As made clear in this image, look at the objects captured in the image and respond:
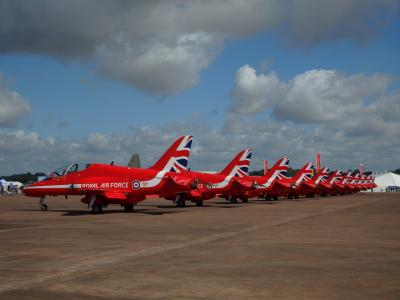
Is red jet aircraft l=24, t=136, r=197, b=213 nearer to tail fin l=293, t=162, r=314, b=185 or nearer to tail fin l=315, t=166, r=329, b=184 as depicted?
tail fin l=293, t=162, r=314, b=185

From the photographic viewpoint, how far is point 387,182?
156m

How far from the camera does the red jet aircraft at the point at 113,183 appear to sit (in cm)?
3045

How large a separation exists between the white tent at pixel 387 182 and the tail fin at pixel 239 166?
113 m

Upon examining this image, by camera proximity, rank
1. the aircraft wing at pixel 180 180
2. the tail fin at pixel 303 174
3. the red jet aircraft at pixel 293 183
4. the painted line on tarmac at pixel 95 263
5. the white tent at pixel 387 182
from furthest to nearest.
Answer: the white tent at pixel 387 182
the tail fin at pixel 303 174
the red jet aircraft at pixel 293 183
the aircraft wing at pixel 180 180
the painted line on tarmac at pixel 95 263

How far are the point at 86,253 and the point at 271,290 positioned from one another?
6069 mm

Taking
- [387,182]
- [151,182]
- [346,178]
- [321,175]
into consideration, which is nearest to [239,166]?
[151,182]

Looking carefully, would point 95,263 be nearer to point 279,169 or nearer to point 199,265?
point 199,265

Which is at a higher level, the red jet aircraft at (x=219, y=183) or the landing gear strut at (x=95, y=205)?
the red jet aircraft at (x=219, y=183)

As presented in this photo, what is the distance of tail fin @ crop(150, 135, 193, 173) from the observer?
107 ft

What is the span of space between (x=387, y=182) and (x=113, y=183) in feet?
463

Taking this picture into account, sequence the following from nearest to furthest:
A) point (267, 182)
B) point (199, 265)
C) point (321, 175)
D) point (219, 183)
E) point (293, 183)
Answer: point (199, 265) → point (219, 183) → point (267, 182) → point (293, 183) → point (321, 175)

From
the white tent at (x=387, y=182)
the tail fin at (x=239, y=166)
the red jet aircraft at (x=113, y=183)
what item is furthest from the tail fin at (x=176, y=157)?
the white tent at (x=387, y=182)

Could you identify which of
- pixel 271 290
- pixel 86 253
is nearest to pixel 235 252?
pixel 86 253

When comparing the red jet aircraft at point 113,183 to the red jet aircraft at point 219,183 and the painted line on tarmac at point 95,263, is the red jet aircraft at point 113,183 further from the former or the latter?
the painted line on tarmac at point 95,263
